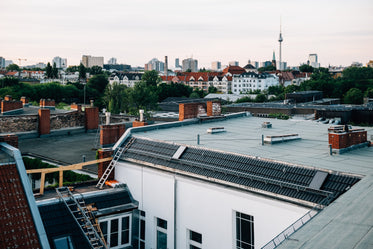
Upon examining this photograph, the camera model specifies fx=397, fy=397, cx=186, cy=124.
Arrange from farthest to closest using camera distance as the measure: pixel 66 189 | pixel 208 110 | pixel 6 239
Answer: pixel 208 110
pixel 66 189
pixel 6 239

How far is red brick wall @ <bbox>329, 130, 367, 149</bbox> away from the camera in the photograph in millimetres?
14734

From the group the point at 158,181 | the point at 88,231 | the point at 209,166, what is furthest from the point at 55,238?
the point at 209,166

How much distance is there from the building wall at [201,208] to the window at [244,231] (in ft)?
0.61

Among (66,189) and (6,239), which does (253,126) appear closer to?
(66,189)

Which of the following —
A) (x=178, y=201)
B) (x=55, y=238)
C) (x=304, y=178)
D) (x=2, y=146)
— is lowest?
(x=55, y=238)

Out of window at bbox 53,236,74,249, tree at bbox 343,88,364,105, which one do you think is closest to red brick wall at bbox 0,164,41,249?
window at bbox 53,236,74,249

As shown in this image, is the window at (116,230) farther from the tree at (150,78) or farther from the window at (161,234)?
the tree at (150,78)

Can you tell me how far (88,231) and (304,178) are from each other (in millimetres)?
7884

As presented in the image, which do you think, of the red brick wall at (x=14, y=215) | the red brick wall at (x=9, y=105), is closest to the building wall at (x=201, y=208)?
the red brick wall at (x=14, y=215)

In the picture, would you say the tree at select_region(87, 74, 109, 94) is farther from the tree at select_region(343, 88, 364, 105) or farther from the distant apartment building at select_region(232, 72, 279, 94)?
the tree at select_region(343, 88, 364, 105)

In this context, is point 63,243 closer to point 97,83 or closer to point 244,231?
point 244,231

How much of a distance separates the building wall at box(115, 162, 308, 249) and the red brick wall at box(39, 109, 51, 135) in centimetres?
1826

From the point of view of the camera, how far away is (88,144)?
30469mm

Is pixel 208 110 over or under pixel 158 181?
over
